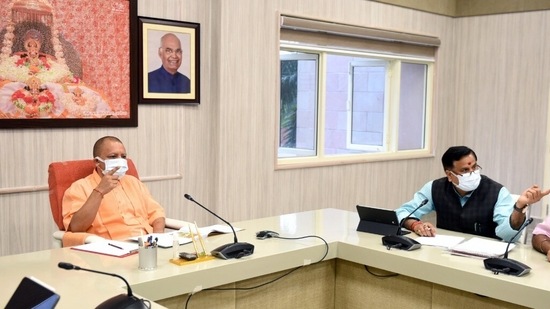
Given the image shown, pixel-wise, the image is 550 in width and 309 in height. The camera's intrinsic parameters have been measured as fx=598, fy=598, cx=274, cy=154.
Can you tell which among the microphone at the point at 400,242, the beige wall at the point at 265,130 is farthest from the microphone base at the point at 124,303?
the beige wall at the point at 265,130

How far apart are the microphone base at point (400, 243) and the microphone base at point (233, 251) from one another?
0.58 m

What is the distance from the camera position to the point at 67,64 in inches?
137

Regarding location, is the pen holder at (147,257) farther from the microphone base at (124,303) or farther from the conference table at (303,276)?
the microphone base at (124,303)

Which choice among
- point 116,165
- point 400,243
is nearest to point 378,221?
point 400,243

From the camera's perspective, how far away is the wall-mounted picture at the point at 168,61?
152 inches

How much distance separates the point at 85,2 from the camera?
11.6ft

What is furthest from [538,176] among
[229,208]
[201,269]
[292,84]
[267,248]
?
[201,269]

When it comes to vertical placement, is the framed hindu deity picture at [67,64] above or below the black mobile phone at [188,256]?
above

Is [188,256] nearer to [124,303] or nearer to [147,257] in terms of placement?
[147,257]

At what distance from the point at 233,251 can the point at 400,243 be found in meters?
0.70

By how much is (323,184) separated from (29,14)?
2687 millimetres

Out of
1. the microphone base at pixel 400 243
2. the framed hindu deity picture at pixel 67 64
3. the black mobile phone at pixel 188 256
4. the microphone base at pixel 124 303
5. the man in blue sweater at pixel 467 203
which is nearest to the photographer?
the microphone base at pixel 124 303

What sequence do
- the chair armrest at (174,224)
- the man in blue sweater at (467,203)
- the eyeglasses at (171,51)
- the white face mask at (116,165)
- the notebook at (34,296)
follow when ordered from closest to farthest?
the notebook at (34,296)
the man in blue sweater at (467,203)
the white face mask at (116,165)
the chair armrest at (174,224)
the eyeglasses at (171,51)

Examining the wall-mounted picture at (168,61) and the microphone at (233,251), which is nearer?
the microphone at (233,251)
